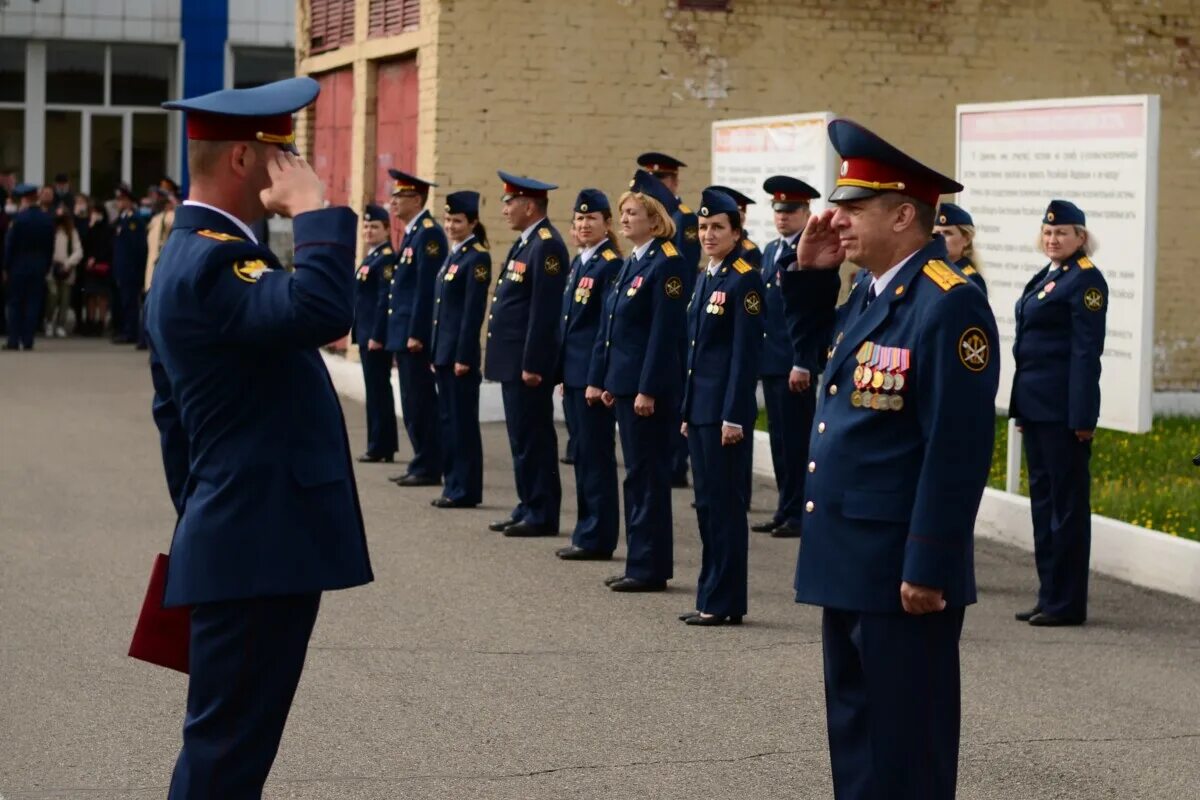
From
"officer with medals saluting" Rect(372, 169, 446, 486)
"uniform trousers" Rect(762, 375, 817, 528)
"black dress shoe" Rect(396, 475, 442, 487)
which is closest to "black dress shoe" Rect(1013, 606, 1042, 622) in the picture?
"uniform trousers" Rect(762, 375, 817, 528)

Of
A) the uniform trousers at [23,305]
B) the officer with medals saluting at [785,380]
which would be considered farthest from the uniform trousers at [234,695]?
the uniform trousers at [23,305]

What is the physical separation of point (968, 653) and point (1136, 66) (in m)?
12.5

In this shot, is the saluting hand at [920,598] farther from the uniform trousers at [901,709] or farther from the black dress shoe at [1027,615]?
the black dress shoe at [1027,615]

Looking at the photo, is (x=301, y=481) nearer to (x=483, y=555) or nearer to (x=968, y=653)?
(x=968, y=653)

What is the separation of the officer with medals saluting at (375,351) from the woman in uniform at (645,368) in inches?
183

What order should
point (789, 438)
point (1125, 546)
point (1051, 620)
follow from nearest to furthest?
point (1051, 620) → point (1125, 546) → point (789, 438)

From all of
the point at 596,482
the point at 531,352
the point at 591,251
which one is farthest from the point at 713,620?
the point at 531,352

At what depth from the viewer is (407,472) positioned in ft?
47.8

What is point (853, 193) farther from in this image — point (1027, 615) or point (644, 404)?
point (644, 404)

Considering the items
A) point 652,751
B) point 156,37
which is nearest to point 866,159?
point 652,751

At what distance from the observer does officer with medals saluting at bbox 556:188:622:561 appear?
11.3m

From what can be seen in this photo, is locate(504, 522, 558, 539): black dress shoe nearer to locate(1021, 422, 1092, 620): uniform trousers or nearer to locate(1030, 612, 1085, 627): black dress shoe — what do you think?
locate(1021, 422, 1092, 620): uniform trousers

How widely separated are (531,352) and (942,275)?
7.16 metres

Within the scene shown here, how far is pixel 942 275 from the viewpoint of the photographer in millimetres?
5160
